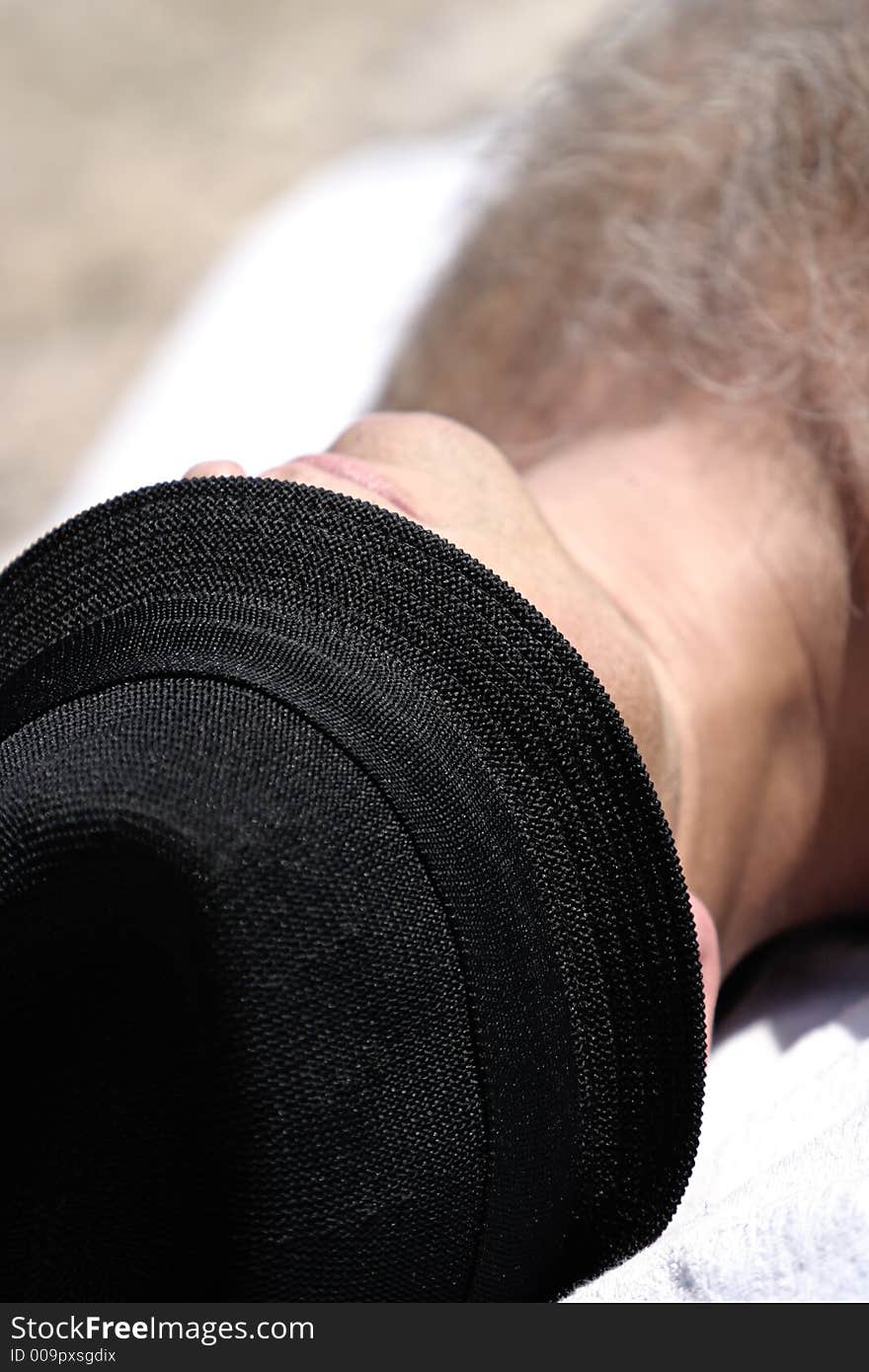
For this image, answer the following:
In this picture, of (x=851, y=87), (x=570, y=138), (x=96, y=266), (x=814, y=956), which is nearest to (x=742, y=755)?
(x=814, y=956)

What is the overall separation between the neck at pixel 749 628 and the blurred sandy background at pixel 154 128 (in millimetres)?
1553

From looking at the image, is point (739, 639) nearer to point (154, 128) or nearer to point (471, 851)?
point (471, 851)

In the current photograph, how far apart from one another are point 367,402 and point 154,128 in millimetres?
1765

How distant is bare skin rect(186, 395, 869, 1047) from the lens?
37.0 inches

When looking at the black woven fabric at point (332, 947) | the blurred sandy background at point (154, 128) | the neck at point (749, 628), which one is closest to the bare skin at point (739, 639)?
the neck at point (749, 628)

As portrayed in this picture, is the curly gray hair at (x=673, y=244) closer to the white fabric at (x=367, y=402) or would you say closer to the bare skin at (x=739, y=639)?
the bare skin at (x=739, y=639)

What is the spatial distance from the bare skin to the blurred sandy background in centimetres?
155

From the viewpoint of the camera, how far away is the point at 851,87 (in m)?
1.04

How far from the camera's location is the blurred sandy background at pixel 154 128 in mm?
2580

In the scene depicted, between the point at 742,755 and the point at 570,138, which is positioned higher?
the point at 570,138

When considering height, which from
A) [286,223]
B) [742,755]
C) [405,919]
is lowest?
[742,755]

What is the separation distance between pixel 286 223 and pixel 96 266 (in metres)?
1.07

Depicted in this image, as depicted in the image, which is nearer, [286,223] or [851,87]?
[851,87]

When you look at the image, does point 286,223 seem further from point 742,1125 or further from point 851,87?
point 742,1125
